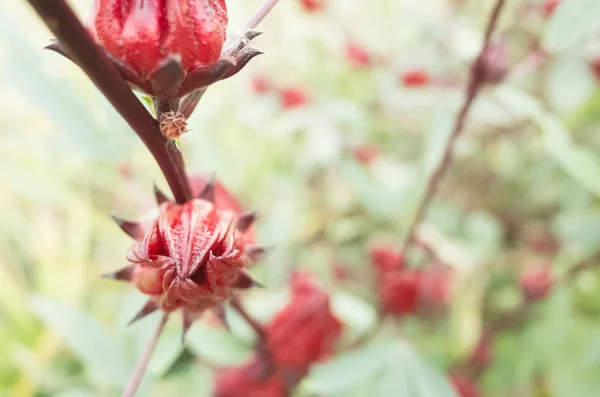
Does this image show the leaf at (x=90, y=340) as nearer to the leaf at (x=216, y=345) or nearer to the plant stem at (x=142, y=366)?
the leaf at (x=216, y=345)

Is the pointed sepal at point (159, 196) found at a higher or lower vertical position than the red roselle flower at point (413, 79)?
higher

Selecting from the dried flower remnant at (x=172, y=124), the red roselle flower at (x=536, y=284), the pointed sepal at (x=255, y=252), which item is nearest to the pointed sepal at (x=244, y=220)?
the pointed sepal at (x=255, y=252)

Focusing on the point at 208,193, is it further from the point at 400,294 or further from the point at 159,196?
the point at 400,294

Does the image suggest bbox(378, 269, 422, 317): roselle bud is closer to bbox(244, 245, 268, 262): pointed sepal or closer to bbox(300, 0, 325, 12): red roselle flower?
bbox(244, 245, 268, 262): pointed sepal

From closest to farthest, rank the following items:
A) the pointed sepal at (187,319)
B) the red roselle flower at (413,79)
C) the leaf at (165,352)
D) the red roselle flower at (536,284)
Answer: the pointed sepal at (187,319)
the leaf at (165,352)
the red roselle flower at (536,284)
the red roselle flower at (413,79)

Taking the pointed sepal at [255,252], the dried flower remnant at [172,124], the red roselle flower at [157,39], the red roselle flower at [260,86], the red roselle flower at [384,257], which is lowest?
the red roselle flower at [384,257]

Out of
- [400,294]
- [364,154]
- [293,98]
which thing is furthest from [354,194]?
[400,294]

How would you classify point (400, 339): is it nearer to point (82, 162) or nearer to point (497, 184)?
point (497, 184)
